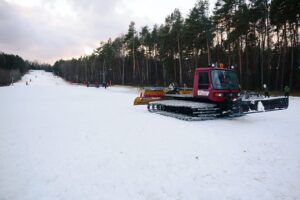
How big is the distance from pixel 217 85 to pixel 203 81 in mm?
813

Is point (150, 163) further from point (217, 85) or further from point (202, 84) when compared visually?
point (202, 84)

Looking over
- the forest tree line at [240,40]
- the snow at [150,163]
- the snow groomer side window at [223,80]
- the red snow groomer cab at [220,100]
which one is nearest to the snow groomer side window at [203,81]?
the red snow groomer cab at [220,100]

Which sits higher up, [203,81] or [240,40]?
[240,40]

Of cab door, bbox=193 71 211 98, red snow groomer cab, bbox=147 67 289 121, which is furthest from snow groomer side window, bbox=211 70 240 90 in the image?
cab door, bbox=193 71 211 98

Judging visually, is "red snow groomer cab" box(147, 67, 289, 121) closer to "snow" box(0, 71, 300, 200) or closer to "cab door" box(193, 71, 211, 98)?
"cab door" box(193, 71, 211, 98)

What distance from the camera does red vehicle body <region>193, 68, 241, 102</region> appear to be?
12836 mm

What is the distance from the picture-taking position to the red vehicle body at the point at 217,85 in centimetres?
1284

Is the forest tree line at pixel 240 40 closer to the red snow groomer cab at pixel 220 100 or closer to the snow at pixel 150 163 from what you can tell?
the red snow groomer cab at pixel 220 100

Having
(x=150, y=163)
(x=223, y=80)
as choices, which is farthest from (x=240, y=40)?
(x=150, y=163)

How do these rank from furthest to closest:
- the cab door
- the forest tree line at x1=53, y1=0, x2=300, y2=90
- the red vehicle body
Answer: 1. the forest tree line at x1=53, y1=0, x2=300, y2=90
2. the cab door
3. the red vehicle body

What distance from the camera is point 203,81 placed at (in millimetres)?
13430

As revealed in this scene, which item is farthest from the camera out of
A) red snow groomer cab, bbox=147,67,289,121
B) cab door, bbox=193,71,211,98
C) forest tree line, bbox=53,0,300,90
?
forest tree line, bbox=53,0,300,90

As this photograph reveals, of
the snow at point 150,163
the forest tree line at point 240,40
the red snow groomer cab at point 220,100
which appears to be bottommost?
the snow at point 150,163

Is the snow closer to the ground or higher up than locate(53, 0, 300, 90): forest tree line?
closer to the ground
